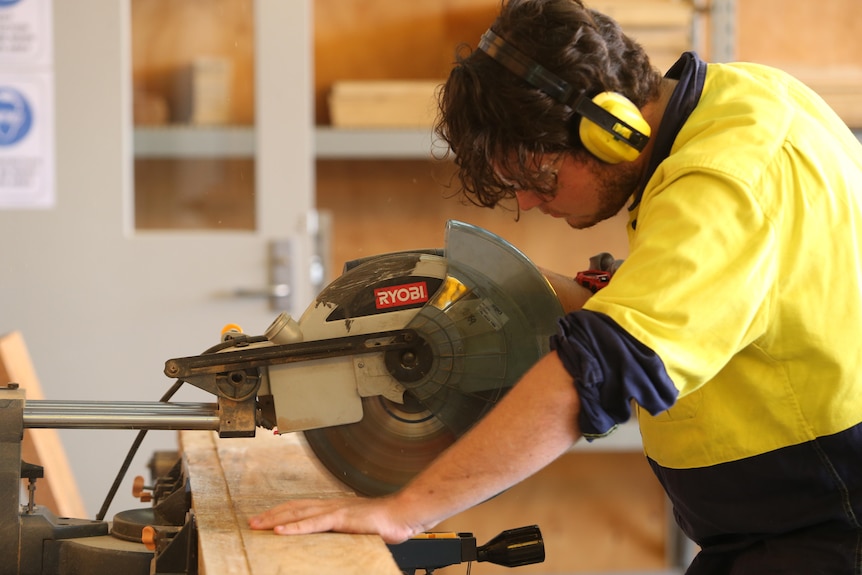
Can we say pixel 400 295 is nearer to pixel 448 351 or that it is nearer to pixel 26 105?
pixel 448 351

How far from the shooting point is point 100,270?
306 centimetres

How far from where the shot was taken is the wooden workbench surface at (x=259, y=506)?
3.43 feet

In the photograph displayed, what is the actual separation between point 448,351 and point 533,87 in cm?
34

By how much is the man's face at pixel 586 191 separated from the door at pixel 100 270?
194cm

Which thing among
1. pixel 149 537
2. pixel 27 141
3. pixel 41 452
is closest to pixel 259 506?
pixel 149 537

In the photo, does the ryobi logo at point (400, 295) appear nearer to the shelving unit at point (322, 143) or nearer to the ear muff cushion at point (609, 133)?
the ear muff cushion at point (609, 133)

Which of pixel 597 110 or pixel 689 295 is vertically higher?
pixel 597 110

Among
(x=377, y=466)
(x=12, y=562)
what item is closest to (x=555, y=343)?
(x=377, y=466)

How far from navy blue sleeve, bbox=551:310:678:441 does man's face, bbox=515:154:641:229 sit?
259 millimetres

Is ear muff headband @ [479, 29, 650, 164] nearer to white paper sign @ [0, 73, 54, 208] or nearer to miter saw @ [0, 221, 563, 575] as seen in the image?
miter saw @ [0, 221, 563, 575]

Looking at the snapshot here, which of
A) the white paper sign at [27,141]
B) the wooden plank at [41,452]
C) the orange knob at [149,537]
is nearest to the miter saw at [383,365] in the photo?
the orange knob at [149,537]

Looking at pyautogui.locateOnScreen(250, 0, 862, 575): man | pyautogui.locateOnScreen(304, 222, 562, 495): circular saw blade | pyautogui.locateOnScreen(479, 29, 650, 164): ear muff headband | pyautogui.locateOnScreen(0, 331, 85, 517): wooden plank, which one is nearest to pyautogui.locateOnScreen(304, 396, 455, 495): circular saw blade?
pyautogui.locateOnScreen(304, 222, 562, 495): circular saw blade

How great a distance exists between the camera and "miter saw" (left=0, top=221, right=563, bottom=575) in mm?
1262

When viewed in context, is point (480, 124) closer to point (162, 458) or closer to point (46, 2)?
point (162, 458)
